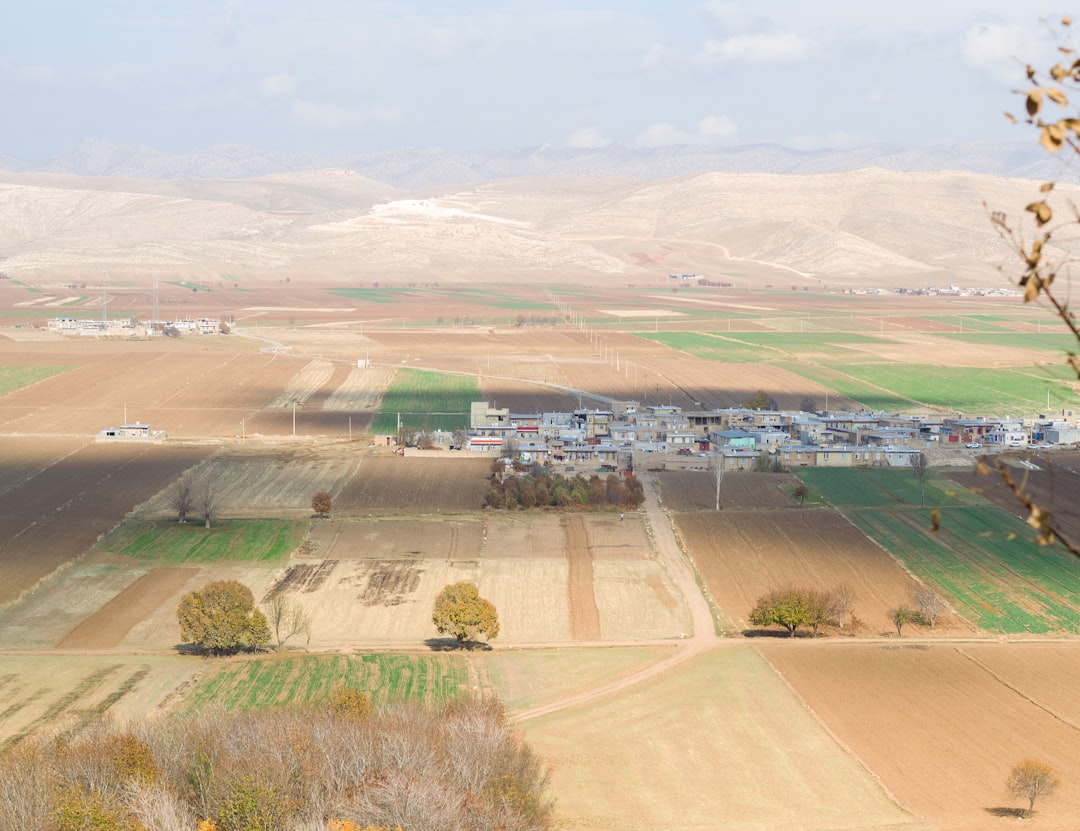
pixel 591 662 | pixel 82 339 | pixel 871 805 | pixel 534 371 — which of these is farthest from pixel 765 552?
pixel 82 339

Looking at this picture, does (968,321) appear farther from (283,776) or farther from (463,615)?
(283,776)

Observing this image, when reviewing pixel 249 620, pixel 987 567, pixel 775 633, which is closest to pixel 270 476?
pixel 249 620

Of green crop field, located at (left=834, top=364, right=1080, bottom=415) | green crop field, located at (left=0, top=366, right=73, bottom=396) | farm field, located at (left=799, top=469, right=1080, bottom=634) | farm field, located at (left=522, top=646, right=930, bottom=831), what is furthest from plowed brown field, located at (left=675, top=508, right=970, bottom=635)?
green crop field, located at (left=0, top=366, right=73, bottom=396)

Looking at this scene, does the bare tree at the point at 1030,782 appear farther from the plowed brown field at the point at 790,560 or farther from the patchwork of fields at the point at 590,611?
the plowed brown field at the point at 790,560

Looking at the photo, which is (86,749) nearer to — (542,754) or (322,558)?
(542,754)

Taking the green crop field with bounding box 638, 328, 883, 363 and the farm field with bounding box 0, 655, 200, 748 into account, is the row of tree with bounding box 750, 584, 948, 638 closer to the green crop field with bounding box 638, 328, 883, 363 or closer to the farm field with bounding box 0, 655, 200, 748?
the farm field with bounding box 0, 655, 200, 748

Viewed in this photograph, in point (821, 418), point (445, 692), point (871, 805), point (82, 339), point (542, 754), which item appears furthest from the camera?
point (82, 339)
